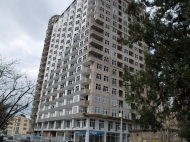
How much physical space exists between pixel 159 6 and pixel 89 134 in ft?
114

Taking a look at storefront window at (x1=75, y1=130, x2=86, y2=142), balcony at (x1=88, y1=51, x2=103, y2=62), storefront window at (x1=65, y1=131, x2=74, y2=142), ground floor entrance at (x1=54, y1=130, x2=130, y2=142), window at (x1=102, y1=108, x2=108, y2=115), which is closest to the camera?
ground floor entrance at (x1=54, y1=130, x2=130, y2=142)

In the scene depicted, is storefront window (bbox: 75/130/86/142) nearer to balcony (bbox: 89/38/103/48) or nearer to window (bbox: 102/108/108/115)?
window (bbox: 102/108/108/115)

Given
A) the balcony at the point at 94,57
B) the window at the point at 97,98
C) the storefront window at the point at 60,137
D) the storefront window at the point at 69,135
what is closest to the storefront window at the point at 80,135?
the storefront window at the point at 69,135

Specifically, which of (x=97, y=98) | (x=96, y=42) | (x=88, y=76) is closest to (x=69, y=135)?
(x=97, y=98)

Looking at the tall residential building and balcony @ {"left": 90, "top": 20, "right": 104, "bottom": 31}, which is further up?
balcony @ {"left": 90, "top": 20, "right": 104, "bottom": 31}

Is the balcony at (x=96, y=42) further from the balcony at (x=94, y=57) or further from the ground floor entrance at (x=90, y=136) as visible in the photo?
the ground floor entrance at (x=90, y=136)

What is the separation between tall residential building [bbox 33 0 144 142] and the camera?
41625 mm

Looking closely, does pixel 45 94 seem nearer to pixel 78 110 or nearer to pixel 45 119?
pixel 45 119

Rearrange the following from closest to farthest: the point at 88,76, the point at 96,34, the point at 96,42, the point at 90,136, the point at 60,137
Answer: the point at 90,136 < the point at 88,76 < the point at 96,42 < the point at 60,137 < the point at 96,34

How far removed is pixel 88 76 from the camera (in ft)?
149

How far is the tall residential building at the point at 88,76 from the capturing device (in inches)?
1639

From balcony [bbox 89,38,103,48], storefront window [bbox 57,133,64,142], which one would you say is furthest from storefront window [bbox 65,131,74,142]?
balcony [bbox 89,38,103,48]

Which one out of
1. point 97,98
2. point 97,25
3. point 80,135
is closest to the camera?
point 80,135

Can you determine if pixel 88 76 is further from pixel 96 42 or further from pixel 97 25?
pixel 97 25
